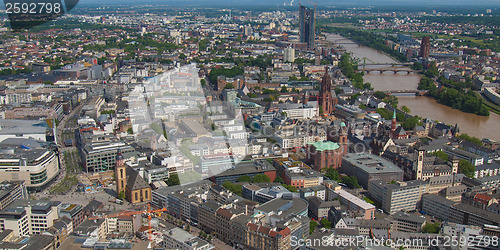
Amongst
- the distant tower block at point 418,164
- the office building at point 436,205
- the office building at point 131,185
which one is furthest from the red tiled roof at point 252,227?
the distant tower block at point 418,164

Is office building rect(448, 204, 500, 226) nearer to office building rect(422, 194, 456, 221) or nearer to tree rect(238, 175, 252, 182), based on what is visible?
office building rect(422, 194, 456, 221)

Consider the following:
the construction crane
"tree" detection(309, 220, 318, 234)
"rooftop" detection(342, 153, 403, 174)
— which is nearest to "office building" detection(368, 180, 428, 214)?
"rooftop" detection(342, 153, 403, 174)

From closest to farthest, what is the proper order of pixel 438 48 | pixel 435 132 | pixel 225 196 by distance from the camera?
1. pixel 225 196
2. pixel 435 132
3. pixel 438 48

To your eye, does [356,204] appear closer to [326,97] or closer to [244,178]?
[244,178]

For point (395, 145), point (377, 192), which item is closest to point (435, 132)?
point (395, 145)

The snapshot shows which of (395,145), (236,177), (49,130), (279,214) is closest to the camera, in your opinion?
(279,214)

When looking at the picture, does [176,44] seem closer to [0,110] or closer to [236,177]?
[0,110]
